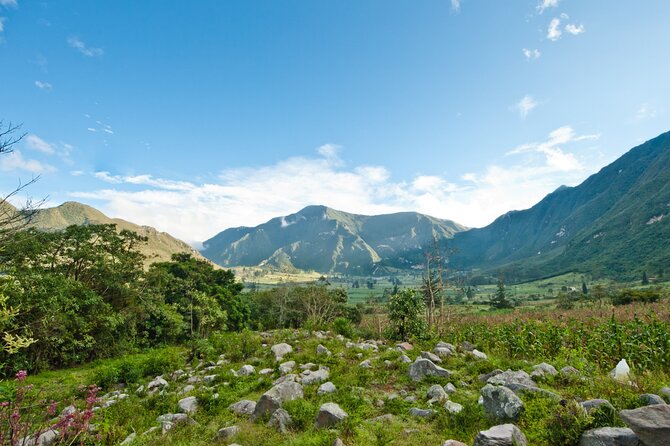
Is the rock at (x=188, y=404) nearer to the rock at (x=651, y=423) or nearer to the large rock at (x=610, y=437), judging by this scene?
the large rock at (x=610, y=437)

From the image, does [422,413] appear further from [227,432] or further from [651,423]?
[227,432]

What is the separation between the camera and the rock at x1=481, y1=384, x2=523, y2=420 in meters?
6.61

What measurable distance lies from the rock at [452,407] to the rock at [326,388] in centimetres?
360

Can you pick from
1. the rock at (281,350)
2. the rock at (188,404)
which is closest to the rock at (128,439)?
the rock at (188,404)

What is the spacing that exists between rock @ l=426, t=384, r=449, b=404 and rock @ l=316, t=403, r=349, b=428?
260 cm

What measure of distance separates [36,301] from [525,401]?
23.4 m

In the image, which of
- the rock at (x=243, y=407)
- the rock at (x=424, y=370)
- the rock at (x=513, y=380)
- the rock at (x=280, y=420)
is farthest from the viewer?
the rock at (x=424, y=370)

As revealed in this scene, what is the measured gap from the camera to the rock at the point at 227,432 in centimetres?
719

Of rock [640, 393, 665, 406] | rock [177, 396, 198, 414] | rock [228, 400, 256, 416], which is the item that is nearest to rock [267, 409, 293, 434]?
rock [228, 400, 256, 416]

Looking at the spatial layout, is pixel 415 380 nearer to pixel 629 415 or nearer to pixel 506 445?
pixel 506 445

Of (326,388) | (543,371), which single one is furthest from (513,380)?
(326,388)

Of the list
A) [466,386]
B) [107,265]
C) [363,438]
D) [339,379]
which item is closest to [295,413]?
[363,438]

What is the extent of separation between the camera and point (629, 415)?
486 cm

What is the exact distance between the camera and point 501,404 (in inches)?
268
